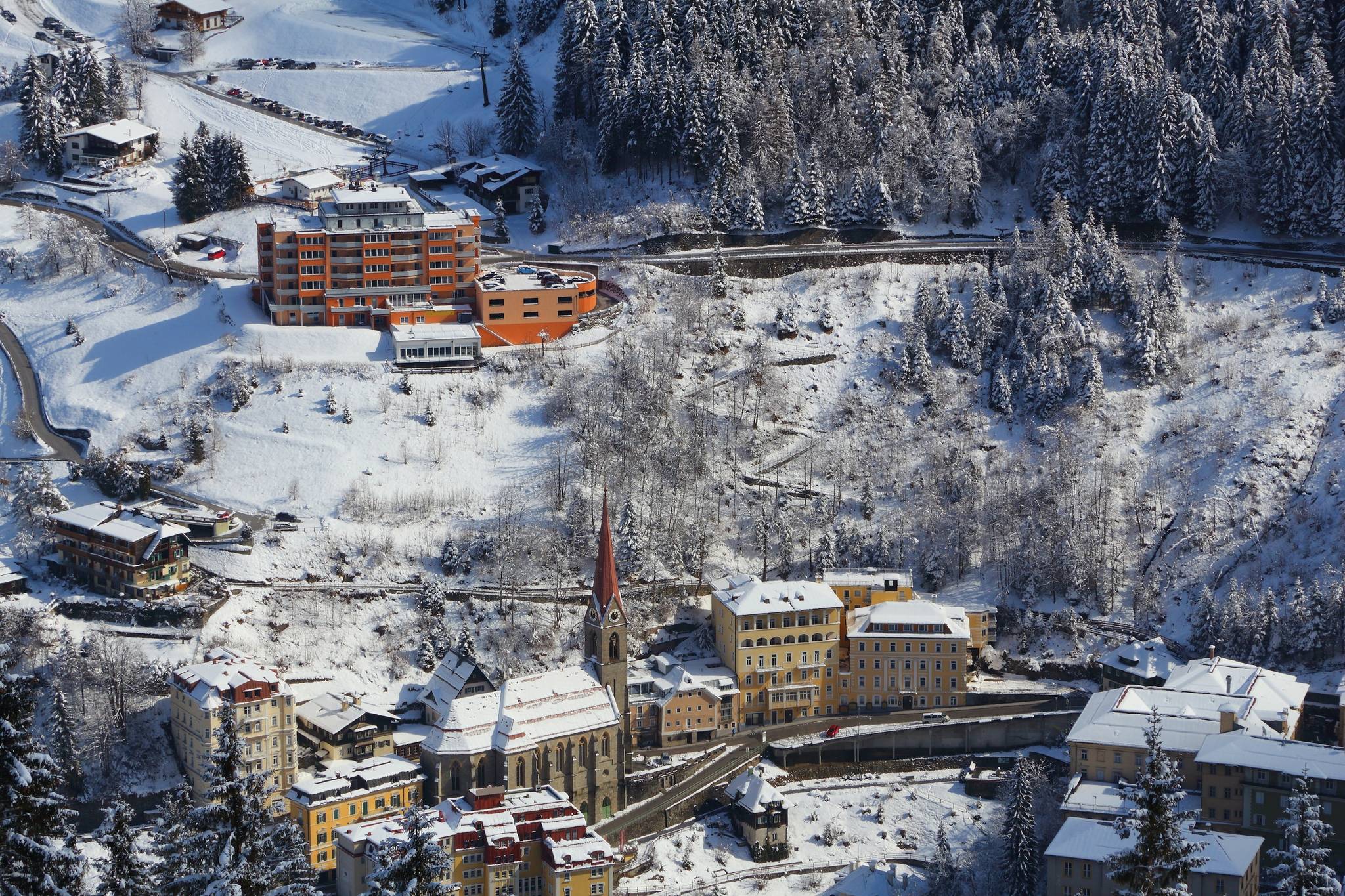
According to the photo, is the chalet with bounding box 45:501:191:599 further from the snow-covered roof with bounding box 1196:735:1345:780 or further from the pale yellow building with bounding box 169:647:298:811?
the snow-covered roof with bounding box 1196:735:1345:780

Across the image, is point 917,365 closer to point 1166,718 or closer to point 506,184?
point 506,184

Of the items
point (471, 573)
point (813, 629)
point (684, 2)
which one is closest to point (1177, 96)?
point (684, 2)

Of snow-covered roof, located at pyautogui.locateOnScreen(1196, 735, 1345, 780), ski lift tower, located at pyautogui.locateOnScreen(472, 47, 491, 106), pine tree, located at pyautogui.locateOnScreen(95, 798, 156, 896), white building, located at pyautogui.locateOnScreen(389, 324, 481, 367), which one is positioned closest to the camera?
pine tree, located at pyautogui.locateOnScreen(95, 798, 156, 896)

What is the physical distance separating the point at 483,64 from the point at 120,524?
6196cm

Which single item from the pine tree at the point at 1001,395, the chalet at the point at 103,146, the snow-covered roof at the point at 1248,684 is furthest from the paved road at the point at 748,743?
the chalet at the point at 103,146

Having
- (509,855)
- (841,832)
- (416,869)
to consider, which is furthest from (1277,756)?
(416,869)

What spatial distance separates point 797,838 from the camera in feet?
301

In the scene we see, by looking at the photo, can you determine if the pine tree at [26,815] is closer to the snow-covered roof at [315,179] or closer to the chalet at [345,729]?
the chalet at [345,729]

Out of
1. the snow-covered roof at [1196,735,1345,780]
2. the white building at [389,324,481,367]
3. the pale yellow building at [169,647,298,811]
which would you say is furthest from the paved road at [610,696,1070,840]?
the white building at [389,324,481,367]

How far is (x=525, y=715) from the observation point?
9144 cm

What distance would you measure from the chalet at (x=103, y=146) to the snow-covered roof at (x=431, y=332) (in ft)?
101

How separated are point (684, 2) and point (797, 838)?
65.5 metres

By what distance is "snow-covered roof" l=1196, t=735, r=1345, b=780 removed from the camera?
8444cm

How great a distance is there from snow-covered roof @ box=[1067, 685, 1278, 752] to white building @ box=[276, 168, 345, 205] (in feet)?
205
